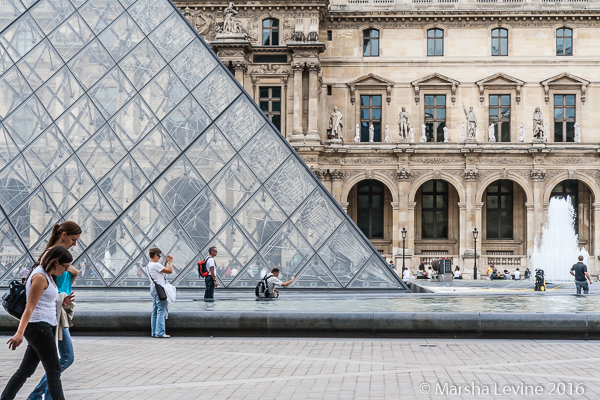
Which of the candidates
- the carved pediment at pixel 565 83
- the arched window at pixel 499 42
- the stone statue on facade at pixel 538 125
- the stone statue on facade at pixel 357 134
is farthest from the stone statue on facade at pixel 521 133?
the stone statue on facade at pixel 357 134

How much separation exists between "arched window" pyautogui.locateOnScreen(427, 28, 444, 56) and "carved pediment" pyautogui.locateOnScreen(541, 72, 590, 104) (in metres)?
5.55

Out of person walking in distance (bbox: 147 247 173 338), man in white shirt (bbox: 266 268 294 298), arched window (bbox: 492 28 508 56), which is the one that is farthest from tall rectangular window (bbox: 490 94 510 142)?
person walking in distance (bbox: 147 247 173 338)

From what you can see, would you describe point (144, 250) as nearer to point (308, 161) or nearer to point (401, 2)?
point (308, 161)

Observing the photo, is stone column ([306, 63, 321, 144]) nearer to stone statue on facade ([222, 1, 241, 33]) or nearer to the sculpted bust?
stone statue on facade ([222, 1, 241, 33])

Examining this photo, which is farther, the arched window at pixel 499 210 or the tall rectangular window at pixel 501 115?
the arched window at pixel 499 210

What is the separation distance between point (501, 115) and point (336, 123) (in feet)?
29.4

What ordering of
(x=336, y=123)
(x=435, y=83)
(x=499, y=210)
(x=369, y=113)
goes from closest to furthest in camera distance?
(x=336, y=123), (x=435, y=83), (x=369, y=113), (x=499, y=210)

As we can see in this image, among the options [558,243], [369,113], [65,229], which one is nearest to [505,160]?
[558,243]

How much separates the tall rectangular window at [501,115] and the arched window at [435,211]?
3.99 m

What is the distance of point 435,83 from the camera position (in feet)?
134

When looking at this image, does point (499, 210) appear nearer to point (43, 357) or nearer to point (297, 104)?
point (297, 104)

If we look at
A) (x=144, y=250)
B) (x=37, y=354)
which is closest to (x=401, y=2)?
(x=144, y=250)

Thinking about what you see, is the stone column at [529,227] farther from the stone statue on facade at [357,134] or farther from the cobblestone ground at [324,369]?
the cobblestone ground at [324,369]

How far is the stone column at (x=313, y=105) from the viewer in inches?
1522
